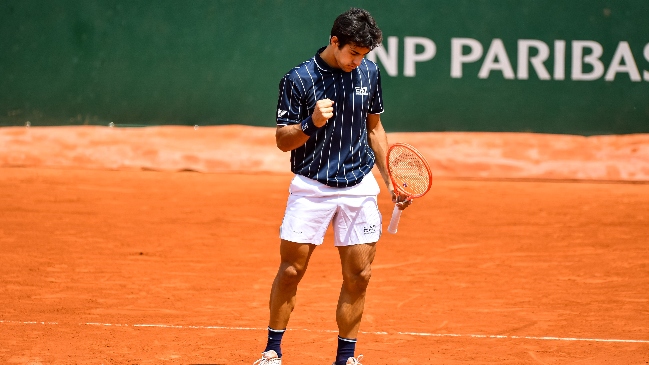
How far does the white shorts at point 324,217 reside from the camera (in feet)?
16.9

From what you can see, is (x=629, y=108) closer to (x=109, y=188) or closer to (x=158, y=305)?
(x=109, y=188)

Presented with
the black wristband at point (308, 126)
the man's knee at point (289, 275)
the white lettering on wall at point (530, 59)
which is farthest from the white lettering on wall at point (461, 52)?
the black wristband at point (308, 126)

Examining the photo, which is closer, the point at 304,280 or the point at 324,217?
the point at 324,217

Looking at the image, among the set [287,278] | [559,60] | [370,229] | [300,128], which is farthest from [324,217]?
[559,60]

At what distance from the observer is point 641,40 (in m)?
14.7

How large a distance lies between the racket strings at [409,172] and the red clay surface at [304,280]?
3.81 feet

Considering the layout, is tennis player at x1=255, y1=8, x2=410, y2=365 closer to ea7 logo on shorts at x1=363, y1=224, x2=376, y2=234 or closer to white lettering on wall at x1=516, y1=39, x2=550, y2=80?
ea7 logo on shorts at x1=363, y1=224, x2=376, y2=234

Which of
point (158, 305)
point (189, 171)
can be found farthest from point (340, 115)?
point (189, 171)

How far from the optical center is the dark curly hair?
4.86m

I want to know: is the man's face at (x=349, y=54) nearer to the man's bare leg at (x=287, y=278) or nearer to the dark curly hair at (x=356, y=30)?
the dark curly hair at (x=356, y=30)

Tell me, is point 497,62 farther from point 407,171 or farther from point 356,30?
point 356,30

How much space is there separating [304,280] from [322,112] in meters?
3.77

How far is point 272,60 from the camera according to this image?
14766mm

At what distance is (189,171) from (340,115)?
908cm
